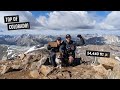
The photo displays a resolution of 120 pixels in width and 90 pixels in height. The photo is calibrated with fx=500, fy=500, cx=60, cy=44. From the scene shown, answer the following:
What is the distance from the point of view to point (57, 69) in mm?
7156

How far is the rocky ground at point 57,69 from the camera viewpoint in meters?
7.13

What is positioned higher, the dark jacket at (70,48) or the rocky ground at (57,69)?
the dark jacket at (70,48)

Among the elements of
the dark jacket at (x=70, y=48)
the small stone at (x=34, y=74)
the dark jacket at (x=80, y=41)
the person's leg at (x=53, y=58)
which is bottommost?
the small stone at (x=34, y=74)

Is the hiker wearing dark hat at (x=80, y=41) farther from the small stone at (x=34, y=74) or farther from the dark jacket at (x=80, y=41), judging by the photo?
the small stone at (x=34, y=74)

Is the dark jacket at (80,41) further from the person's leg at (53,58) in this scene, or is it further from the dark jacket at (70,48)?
the person's leg at (53,58)

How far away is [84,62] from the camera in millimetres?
7152

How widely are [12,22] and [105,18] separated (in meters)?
1.32

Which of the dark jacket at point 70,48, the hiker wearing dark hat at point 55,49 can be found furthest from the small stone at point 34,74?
the dark jacket at point 70,48

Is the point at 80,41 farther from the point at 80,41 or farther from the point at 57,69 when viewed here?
the point at 57,69

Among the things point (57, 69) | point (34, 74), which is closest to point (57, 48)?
point (57, 69)
